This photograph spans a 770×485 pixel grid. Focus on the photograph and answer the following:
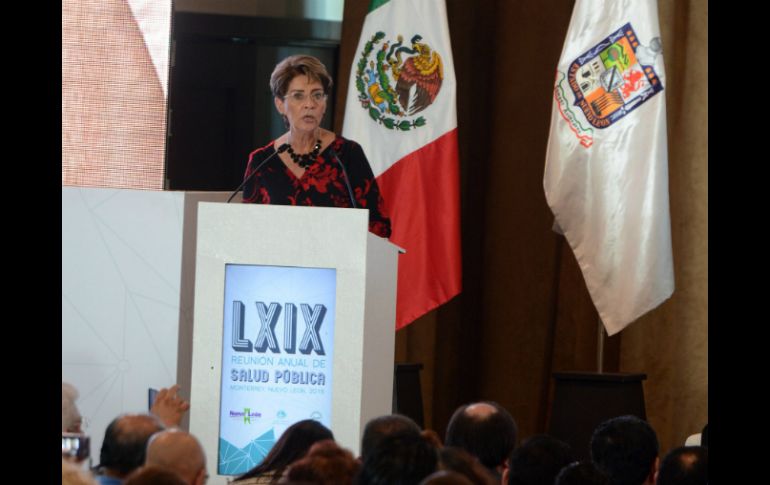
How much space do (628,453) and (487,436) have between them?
42 cm

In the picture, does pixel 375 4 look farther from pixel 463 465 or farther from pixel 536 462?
pixel 463 465

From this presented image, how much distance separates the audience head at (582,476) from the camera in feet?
9.45

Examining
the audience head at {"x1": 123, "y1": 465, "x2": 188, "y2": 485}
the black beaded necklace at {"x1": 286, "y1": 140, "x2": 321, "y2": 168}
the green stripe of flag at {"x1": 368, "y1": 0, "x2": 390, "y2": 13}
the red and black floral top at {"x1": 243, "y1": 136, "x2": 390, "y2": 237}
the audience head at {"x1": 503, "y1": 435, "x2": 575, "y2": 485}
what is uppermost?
the green stripe of flag at {"x1": 368, "y1": 0, "x2": 390, "y2": 13}

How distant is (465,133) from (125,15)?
10.7 feet

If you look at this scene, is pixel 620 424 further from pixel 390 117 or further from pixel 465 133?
pixel 465 133

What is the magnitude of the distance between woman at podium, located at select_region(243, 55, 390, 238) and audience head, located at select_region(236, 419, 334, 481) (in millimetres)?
1117

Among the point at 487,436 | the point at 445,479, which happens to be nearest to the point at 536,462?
the point at 487,436

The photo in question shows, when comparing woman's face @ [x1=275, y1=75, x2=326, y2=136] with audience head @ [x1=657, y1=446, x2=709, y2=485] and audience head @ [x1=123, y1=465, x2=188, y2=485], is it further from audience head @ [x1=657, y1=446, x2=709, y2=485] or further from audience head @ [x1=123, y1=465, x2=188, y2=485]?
audience head @ [x1=123, y1=465, x2=188, y2=485]

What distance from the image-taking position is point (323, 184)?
418 cm

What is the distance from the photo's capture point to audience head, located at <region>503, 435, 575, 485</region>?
327 centimetres

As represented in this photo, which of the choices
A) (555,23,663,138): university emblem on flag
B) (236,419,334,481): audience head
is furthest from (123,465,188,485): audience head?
(555,23,663,138): university emblem on flag

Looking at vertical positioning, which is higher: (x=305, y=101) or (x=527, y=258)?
(x=305, y=101)

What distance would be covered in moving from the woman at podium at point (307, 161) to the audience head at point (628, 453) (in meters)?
1.13
